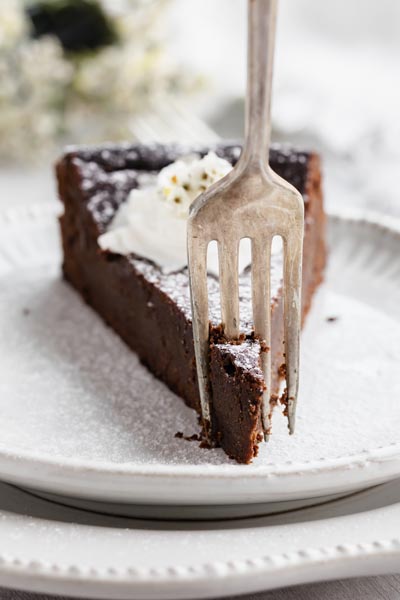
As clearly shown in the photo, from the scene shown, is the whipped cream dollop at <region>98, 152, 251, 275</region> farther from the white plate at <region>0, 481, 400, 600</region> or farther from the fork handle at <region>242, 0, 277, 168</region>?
the white plate at <region>0, 481, 400, 600</region>

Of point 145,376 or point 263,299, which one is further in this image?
point 145,376

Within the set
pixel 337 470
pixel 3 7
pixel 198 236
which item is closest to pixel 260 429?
pixel 337 470

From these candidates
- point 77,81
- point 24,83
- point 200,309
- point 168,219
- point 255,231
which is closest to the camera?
point 255,231

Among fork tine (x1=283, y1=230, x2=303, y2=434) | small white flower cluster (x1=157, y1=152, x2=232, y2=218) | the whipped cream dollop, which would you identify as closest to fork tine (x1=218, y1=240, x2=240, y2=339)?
fork tine (x1=283, y1=230, x2=303, y2=434)

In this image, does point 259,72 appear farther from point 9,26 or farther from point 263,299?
point 9,26

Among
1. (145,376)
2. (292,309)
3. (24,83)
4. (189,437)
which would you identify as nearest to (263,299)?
(292,309)

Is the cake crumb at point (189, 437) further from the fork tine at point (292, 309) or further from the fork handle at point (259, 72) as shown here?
the fork handle at point (259, 72)

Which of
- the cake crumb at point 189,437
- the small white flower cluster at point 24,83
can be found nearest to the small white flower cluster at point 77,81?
the small white flower cluster at point 24,83
